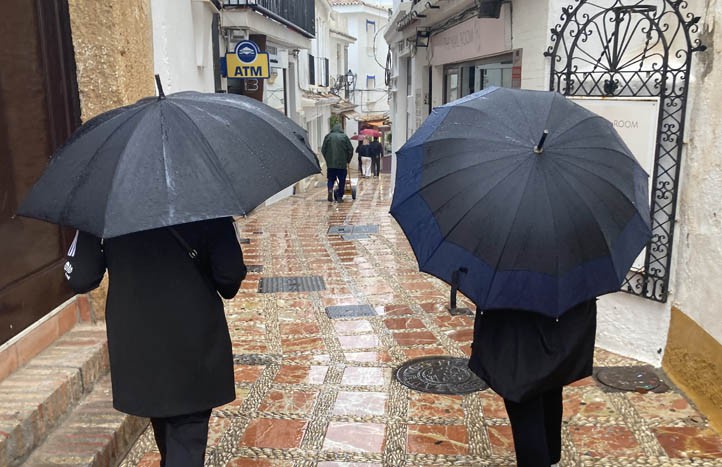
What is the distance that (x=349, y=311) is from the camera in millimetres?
6469

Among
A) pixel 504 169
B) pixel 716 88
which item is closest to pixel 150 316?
pixel 504 169

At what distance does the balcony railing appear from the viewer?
13670 millimetres

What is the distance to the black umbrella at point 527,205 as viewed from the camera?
7.88 ft

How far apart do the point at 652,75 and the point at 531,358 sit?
302cm

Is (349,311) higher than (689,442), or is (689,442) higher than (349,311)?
(689,442)

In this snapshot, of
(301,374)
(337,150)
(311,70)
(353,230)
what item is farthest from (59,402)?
(311,70)

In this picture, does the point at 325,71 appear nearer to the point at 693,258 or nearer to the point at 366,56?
the point at 366,56

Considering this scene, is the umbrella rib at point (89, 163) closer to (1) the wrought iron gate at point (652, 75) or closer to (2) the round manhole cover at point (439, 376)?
(2) the round manhole cover at point (439, 376)

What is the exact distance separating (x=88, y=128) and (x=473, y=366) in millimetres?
1834

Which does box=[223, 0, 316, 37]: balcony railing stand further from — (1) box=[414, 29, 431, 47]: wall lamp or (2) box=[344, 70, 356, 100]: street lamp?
(2) box=[344, 70, 356, 100]: street lamp

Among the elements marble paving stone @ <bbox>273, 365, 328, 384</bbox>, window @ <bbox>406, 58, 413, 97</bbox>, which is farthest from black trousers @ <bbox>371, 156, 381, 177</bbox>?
marble paving stone @ <bbox>273, 365, 328, 384</bbox>

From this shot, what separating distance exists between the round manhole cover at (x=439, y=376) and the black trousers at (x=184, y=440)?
2.14 metres

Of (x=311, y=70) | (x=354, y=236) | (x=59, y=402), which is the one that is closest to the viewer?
(x=59, y=402)

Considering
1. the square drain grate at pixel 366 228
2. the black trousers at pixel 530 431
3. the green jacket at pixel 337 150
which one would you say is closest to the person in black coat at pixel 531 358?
the black trousers at pixel 530 431
